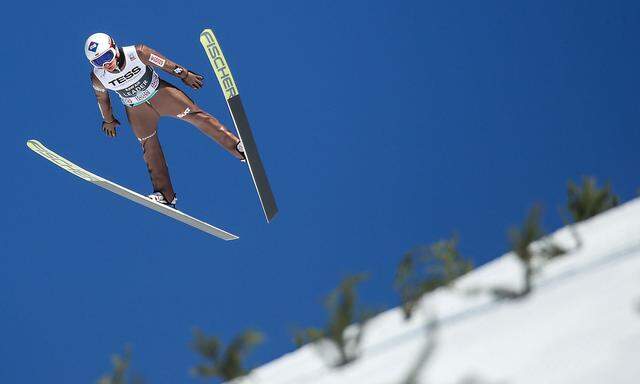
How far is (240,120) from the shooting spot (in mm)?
7016

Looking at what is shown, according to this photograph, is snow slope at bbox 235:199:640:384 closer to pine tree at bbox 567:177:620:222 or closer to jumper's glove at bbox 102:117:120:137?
pine tree at bbox 567:177:620:222

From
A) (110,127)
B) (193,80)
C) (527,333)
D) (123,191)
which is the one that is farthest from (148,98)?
(527,333)

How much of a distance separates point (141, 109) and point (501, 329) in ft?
17.4

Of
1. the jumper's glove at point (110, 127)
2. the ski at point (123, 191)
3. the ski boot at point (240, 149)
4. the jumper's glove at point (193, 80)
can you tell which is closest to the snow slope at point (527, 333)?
the ski boot at point (240, 149)

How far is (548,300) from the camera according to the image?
2.52m

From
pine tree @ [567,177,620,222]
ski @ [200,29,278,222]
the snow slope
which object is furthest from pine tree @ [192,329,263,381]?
ski @ [200,29,278,222]

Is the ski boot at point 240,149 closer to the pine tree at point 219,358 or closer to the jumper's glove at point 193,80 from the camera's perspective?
the jumper's glove at point 193,80

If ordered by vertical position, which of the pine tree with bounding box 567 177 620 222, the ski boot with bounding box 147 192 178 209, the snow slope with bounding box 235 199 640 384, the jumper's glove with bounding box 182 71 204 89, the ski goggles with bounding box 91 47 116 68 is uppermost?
the ski goggles with bounding box 91 47 116 68

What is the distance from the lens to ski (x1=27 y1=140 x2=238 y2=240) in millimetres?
7059

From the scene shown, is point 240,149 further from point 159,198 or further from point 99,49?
point 99,49

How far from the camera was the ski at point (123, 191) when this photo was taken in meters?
7.06

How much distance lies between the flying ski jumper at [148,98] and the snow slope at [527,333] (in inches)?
150

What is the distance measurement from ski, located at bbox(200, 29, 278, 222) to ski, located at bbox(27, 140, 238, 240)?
593mm

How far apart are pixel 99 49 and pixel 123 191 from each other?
1.13 meters
